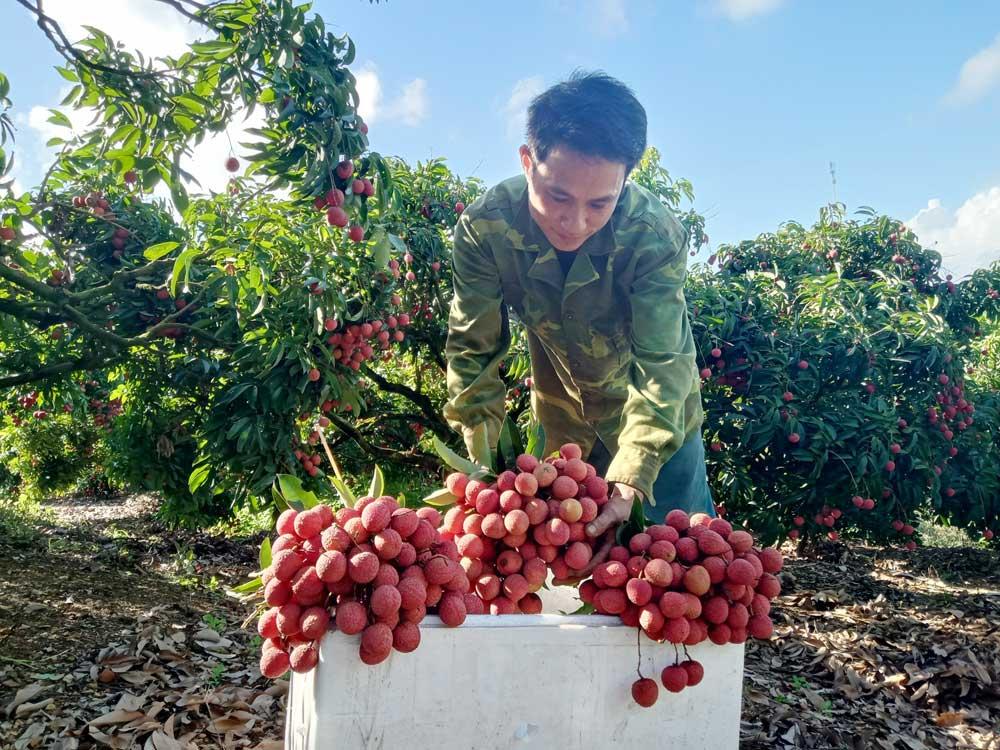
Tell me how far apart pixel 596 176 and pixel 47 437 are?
29.6ft

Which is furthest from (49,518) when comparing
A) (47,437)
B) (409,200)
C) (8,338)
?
(409,200)

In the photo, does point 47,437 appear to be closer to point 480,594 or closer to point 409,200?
point 409,200

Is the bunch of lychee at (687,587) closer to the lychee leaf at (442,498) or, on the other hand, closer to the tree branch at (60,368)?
the lychee leaf at (442,498)

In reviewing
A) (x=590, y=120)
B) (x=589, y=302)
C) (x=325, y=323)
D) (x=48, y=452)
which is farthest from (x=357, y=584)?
(x=48, y=452)

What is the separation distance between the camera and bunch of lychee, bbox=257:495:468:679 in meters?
1.16

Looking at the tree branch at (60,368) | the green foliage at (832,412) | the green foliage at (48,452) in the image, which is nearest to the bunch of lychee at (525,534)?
the tree branch at (60,368)

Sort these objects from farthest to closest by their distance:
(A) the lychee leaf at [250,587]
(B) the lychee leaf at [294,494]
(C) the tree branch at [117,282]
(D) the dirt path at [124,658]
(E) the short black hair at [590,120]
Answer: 1. (C) the tree branch at [117,282]
2. (D) the dirt path at [124,658]
3. (E) the short black hair at [590,120]
4. (B) the lychee leaf at [294,494]
5. (A) the lychee leaf at [250,587]

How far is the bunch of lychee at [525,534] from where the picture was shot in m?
1.51

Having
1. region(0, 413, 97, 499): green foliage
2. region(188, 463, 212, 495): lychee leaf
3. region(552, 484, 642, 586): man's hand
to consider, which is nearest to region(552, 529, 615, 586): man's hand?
region(552, 484, 642, 586): man's hand

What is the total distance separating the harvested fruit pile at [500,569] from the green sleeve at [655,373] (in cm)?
20

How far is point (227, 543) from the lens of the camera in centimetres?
675

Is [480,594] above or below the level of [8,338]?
below

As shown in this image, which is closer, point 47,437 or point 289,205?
point 289,205

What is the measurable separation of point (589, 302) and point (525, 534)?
124cm
